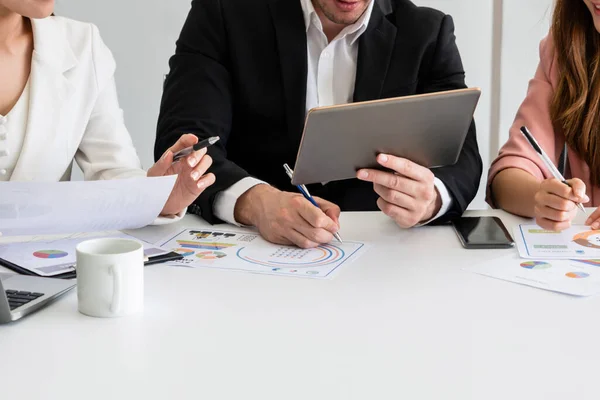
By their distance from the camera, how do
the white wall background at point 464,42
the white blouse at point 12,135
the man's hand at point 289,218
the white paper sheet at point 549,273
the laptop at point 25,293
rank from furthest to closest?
1. the white wall background at point 464,42
2. the white blouse at point 12,135
3. the man's hand at point 289,218
4. the white paper sheet at point 549,273
5. the laptop at point 25,293

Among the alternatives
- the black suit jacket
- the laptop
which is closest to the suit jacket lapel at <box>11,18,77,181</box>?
the black suit jacket

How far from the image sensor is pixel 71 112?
5.29 ft

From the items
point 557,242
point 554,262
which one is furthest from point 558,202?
point 554,262

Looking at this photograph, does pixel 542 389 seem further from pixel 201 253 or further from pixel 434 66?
pixel 434 66

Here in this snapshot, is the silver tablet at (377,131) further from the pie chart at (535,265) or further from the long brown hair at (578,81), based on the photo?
the long brown hair at (578,81)

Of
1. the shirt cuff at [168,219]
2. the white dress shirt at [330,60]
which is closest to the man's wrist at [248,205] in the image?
the shirt cuff at [168,219]

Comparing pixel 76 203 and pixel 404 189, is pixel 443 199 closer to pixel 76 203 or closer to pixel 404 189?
pixel 404 189

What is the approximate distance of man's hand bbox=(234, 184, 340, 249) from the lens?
130 cm

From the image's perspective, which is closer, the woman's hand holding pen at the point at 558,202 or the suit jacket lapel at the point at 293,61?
the woman's hand holding pen at the point at 558,202

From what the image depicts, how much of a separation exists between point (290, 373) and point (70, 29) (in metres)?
1.17

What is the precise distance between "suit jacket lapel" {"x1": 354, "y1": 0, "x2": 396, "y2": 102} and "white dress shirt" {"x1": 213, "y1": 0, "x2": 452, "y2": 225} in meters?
0.03

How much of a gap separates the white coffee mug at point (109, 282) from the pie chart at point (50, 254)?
0.26 meters

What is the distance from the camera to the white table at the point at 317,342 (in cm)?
76

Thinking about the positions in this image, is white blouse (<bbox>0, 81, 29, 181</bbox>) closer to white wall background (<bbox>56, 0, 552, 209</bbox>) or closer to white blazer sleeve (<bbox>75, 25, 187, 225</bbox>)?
white blazer sleeve (<bbox>75, 25, 187, 225</bbox>)
